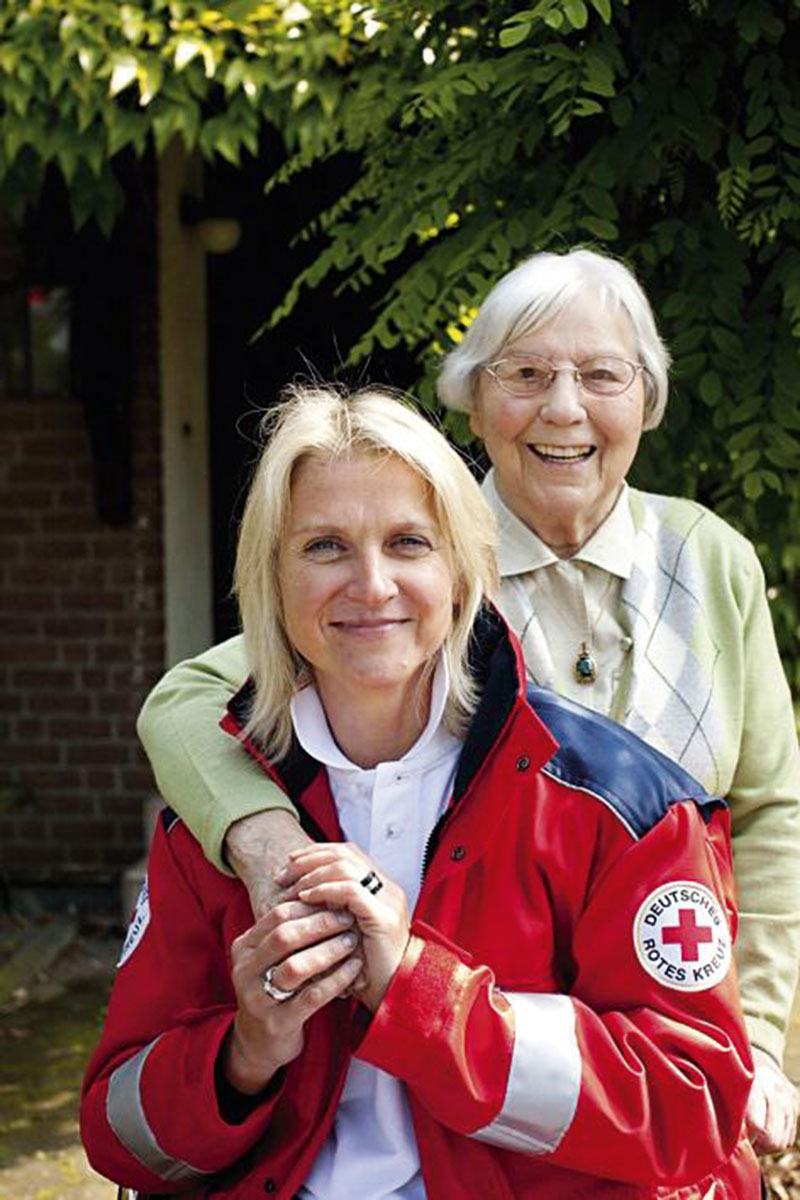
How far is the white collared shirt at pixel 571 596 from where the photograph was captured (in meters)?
2.39

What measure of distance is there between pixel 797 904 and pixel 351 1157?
777mm

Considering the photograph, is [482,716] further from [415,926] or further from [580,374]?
[580,374]

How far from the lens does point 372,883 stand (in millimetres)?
1797

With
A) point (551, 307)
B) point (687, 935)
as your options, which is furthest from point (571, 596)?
point (687, 935)

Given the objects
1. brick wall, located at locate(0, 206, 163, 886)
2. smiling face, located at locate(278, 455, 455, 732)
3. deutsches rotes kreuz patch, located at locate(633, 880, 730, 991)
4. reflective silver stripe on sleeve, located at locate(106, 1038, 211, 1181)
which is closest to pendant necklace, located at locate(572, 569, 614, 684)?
smiling face, located at locate(278, 455, 455, 732)

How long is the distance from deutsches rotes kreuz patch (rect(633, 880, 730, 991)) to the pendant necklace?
0.57 meters

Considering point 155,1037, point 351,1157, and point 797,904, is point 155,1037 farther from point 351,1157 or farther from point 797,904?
point 797,904

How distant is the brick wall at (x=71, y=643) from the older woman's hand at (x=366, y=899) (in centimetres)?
407

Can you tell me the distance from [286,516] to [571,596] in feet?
2.04

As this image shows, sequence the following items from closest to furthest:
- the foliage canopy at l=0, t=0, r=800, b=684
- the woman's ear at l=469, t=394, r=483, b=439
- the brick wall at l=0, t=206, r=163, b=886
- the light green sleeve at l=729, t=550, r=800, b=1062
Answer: the light green sleeve at l=729, t=550, r=800, b=1062 → the woman's ear at l=469, t=394, r=483, b=439 → the foliage canopy at l=0, t=0, r=800, b=684 → the brick wall at l=0, t=206, r=163, b=886

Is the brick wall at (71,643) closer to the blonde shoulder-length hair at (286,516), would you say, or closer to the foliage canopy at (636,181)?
the foliage canopy at (636,181)

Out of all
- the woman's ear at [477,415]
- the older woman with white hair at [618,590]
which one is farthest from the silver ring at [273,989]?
the woman's ear at [477,415]

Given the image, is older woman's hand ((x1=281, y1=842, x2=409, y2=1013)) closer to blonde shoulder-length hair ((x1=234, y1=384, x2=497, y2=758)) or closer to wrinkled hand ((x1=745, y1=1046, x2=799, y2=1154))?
blonde shoulder-length hair ((x1=234, y1=384, x2=497, y2=758))

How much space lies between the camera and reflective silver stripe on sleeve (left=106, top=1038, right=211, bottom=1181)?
6.34 feet
